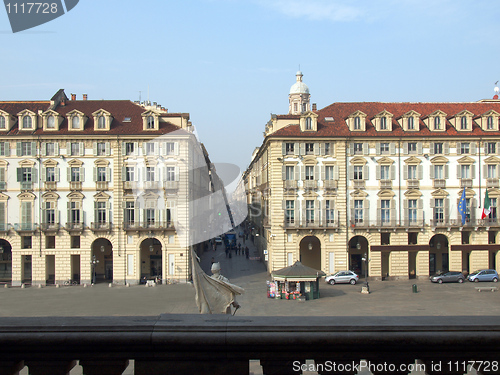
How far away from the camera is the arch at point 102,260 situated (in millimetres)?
46031

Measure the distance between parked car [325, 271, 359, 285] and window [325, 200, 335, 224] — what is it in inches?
195

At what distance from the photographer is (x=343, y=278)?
4422 centimetres

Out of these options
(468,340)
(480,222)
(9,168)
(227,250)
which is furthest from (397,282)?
(468,340)

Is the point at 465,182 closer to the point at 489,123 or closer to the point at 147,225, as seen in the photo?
the point at 489,123

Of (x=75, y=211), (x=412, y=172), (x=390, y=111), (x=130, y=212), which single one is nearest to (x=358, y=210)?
(x=412, y=172)

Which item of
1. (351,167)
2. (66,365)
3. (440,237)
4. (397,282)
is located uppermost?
(351,167)

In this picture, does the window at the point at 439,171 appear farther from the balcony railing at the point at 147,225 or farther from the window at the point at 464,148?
the balcony railing at the point at 147,225

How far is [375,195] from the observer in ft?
150

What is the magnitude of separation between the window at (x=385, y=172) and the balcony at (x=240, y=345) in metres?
43.5

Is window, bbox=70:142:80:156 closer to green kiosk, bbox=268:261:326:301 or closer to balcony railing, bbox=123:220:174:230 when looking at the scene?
balcony railing, bbox=123:220:174:230

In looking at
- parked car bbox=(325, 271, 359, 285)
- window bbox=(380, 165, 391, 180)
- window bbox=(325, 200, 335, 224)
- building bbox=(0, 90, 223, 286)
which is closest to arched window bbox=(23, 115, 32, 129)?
building bbox=(0, 90, 223, 286)

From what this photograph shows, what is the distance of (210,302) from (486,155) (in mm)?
41890

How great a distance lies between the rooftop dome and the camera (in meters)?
94.9

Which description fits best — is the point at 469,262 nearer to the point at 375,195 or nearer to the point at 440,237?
the point at 440,237
